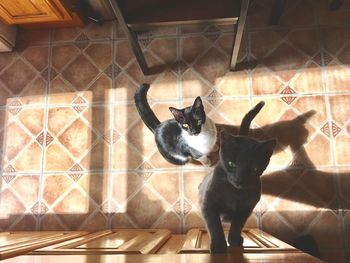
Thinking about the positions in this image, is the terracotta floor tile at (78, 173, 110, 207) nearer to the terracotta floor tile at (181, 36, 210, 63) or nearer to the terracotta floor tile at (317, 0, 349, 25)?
the terracotta floor tile at (181, 36, 210, 63)

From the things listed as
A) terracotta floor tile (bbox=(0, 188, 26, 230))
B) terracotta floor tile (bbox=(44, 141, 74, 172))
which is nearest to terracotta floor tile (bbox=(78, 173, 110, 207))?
terracotta floor tile (bbox=(44, 141, 74, 172))

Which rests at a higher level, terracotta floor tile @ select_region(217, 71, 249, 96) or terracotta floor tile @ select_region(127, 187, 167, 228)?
terracotta floor tile @ select_region(217, 71, 249, 96)

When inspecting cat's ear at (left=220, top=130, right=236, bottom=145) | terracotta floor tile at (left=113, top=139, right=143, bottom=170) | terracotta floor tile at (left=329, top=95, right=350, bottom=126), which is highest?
terracotta floor tile at (left=329, top=95, right=350, bottom=126)

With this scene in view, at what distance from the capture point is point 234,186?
2.88 feet

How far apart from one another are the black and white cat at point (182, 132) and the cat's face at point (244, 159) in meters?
0.47

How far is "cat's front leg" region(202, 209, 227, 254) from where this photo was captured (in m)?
0.84

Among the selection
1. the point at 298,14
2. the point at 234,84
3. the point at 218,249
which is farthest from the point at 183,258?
the point at 298,14

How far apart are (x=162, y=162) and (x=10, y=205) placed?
0.84 meters

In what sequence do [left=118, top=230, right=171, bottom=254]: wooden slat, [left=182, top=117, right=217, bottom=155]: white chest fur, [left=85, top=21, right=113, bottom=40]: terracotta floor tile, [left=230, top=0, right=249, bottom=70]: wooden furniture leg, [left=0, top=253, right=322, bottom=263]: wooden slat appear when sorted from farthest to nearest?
[left=85, top=21, right=113, bottom=40]: terracotta floor tile
[left=182, top=117, right=217, bottom=155]: white chest fur
[left=230, top=0, right=249, bottom=70]: wooden furniture leg
[left=118, top=230, right=171, bottom=254]: wooden slat
[left=0, top=253, right=322, bottom=263]: wooden slat

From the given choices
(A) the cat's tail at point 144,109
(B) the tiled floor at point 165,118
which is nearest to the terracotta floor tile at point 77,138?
(B) the tiled floor at point 165,118

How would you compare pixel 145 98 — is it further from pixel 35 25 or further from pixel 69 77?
pixel 35 25

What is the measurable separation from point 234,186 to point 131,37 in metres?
0.94

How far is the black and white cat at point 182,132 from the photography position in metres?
1.35

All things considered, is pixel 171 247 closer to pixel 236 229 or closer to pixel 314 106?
pixel 236 229
